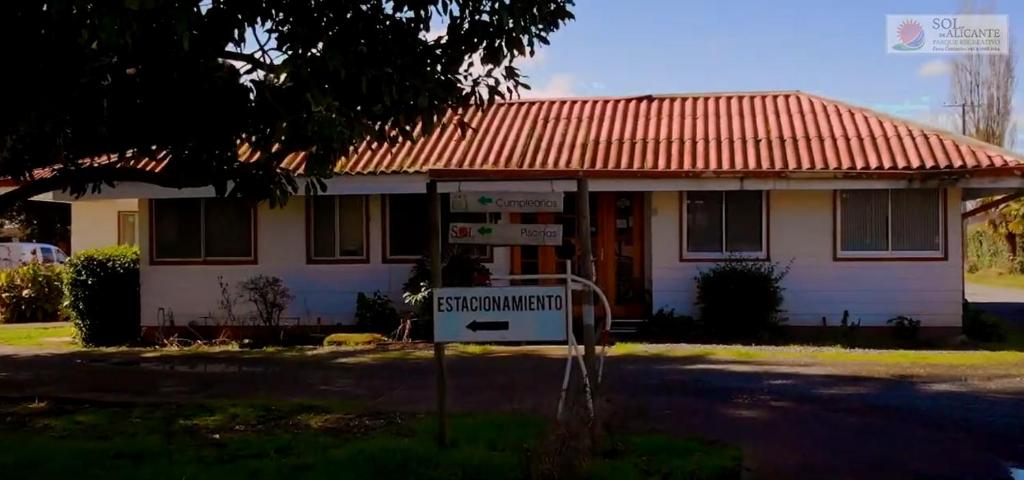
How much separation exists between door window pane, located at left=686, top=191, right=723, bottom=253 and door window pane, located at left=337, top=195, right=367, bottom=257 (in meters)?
5.15

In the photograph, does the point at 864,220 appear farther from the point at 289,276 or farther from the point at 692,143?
the point at 289,276

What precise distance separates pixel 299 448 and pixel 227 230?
9676mm

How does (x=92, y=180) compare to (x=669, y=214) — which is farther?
(x=669, y=214)

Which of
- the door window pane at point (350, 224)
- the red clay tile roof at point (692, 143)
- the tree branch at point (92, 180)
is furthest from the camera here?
the door window pane at point (350, 224)

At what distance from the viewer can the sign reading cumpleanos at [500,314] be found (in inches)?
278

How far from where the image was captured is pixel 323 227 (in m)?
16.2

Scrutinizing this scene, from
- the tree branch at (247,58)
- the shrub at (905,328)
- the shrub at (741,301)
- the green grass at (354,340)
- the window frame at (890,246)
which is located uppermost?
the tree branch at (247,58)

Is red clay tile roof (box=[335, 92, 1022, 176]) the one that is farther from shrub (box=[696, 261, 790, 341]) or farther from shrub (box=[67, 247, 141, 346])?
shrub (box=[67, 247, 141, 346])

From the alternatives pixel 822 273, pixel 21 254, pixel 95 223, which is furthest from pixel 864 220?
pixel 21 254

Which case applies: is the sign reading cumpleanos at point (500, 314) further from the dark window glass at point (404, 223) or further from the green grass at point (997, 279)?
the green grass at point (997, 279)

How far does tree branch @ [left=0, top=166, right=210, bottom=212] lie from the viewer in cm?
1001

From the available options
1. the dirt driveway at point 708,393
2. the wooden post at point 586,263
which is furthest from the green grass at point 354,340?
the wooden post at point 586,263

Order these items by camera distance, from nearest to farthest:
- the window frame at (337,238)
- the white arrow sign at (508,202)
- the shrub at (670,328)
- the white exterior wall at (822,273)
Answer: the white arrow sign at (508,202)
the white exterior wall at (822,273)
the shrub at (670,328)
the window frame at (337,238)

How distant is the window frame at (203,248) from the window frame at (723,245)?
673cm
